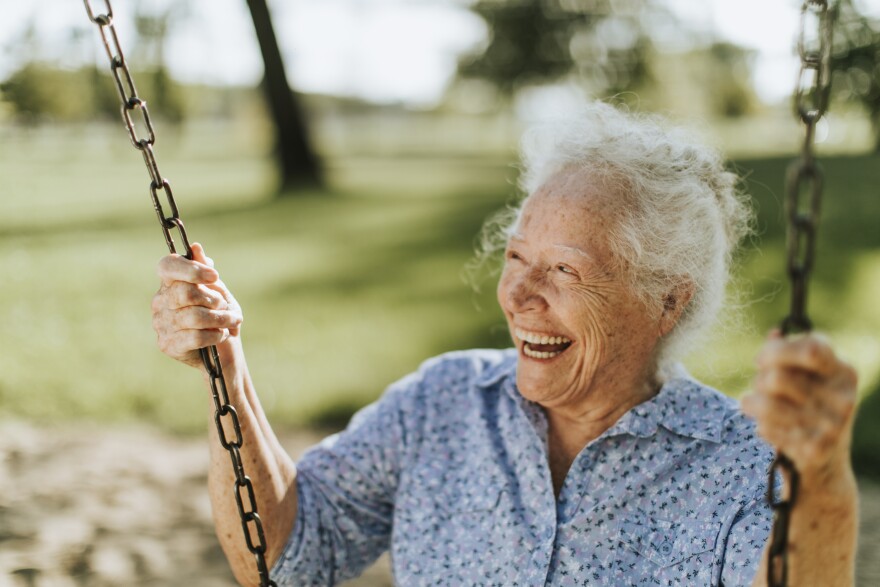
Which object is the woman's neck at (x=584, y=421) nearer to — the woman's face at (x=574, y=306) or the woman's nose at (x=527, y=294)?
the woman's face at (x=574, y=306)

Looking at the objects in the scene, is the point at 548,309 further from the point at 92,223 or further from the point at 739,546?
the point at 92,223

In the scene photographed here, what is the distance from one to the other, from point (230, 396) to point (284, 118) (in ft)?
50.3

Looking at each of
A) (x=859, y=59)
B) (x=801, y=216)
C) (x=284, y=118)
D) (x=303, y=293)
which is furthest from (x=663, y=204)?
(x=284, y=118)

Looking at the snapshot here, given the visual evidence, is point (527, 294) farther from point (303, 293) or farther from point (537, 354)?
point (303, 293)

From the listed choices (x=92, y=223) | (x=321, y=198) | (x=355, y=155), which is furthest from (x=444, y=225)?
(x=355, y=155)

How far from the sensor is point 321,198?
1689 cm

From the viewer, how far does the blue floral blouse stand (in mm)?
2088

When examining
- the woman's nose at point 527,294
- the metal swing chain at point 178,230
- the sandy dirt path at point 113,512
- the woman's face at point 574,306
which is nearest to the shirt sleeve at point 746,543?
the woman's face at point 574,306

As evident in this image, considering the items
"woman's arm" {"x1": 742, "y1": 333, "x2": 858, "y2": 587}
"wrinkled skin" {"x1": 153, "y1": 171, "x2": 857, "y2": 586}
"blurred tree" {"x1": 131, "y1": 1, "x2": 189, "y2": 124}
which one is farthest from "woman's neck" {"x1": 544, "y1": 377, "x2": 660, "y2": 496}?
"blurred tree" {"x1": 131, "y1": 1, "x2": 189, "y2": 124}

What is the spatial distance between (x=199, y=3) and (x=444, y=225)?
712cm

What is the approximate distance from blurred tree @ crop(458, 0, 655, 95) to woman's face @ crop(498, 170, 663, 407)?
37309 mm

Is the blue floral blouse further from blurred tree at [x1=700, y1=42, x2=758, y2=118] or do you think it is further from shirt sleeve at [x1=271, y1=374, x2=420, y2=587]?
blurred tree at [x1=700, y1=42, x2=758, y2=118]

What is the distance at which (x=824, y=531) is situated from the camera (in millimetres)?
1574

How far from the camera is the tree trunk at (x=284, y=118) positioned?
1574cm
